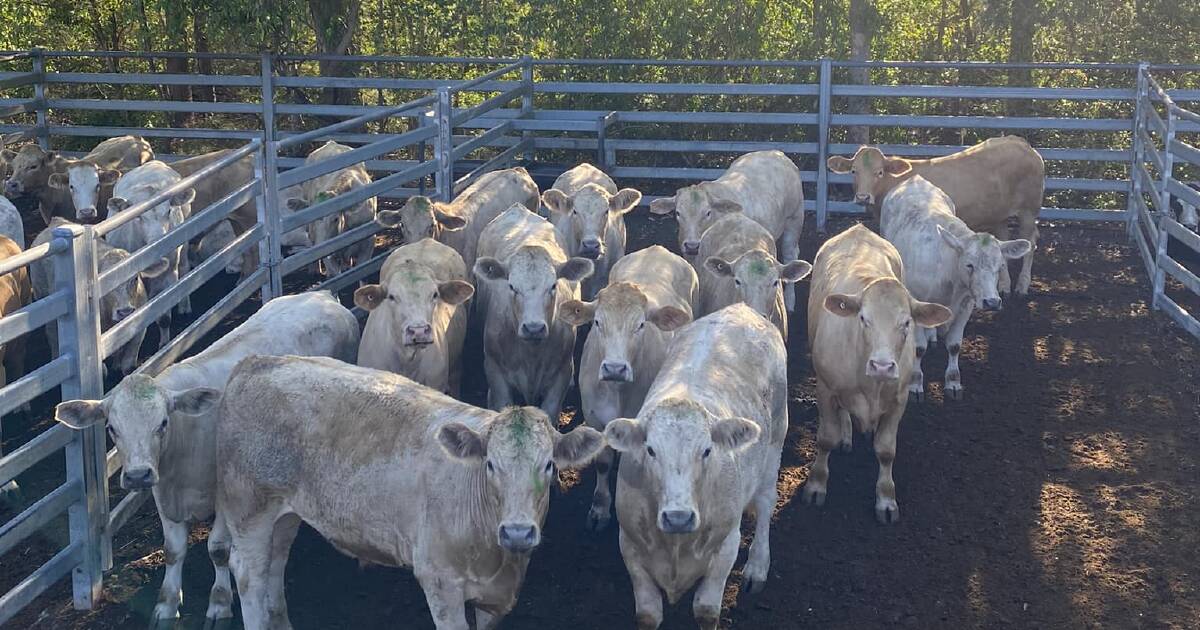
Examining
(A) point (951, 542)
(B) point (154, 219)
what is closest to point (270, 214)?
(B) point (154, 219)

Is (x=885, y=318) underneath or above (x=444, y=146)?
underneath

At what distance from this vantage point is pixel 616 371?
7.32 m

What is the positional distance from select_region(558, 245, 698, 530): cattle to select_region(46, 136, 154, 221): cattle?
570 centimetres

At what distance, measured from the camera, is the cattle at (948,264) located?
32.2 feet

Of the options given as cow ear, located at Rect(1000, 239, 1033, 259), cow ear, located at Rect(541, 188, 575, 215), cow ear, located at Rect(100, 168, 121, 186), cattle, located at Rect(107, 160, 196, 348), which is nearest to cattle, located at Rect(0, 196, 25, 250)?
cattle, located at Rect(107, 160, 196, 348)

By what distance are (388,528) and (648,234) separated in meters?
8.22

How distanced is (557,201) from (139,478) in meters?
5.29

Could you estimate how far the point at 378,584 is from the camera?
23.4 feet

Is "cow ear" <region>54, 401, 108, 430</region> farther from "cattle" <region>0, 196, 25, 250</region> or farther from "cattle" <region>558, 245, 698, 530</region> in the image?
"cattle" <region>0, 196, 25, 250</region>

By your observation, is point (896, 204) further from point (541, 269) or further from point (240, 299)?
point (240, 299)

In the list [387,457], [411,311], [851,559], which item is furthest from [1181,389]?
[387,457]

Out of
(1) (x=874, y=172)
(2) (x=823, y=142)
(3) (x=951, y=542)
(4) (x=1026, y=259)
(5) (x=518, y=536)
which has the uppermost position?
(2) (x=823, y=142)

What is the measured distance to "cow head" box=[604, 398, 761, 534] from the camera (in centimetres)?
586

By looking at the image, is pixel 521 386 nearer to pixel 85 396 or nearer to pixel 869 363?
pixel 869 363
